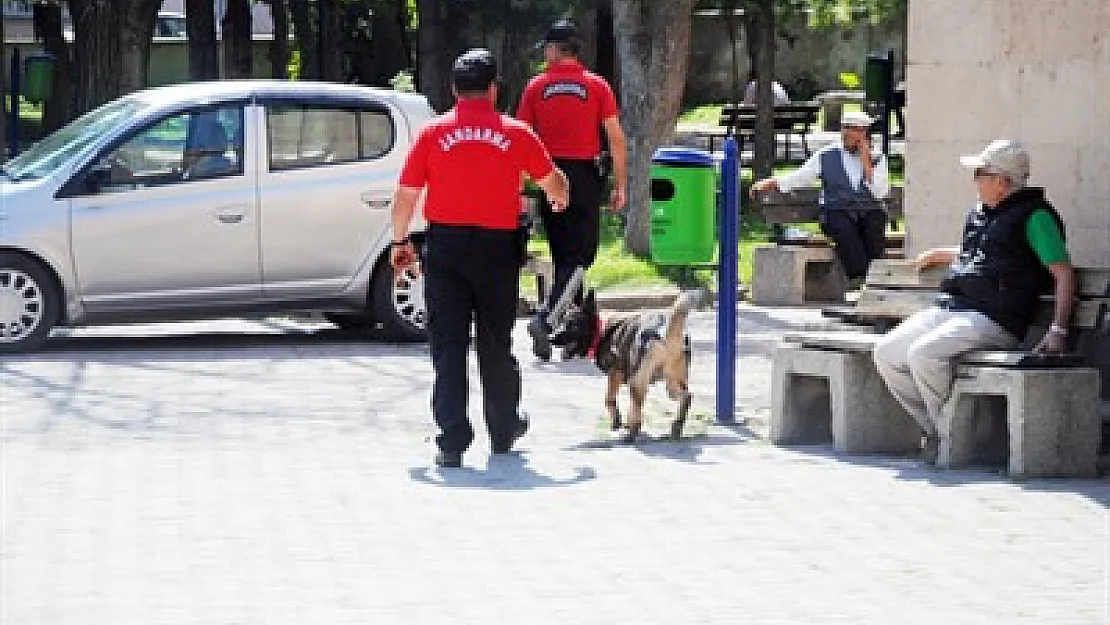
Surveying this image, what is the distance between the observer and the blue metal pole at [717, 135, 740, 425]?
12.0 metres

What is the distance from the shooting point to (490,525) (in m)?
9.12

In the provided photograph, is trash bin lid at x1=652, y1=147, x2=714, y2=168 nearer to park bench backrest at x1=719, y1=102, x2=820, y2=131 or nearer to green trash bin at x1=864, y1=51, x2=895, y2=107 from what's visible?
green trash bin at x1=864, y1=51, x2=895, y2=107

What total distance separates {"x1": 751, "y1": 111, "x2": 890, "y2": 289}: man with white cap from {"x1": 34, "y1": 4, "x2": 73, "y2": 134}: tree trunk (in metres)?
30.0

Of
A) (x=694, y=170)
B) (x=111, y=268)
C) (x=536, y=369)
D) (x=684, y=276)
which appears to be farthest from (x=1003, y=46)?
(x=684, y=276)

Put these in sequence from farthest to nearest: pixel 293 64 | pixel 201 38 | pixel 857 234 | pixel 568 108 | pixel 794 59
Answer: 1. pixel 293 64
2. pixel 794 59
3. pixel 201 38
4. pixel 857 234
5. pixel 568 108

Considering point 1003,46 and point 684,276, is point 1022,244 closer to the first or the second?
point 1003,46

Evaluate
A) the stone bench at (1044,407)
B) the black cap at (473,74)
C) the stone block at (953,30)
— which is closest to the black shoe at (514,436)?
the black cap at (473,74)

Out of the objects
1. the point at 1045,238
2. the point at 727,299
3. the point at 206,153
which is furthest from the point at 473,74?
the point at 206,153

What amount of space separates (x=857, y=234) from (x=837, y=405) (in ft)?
22.4

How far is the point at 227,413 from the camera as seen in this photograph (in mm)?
12523

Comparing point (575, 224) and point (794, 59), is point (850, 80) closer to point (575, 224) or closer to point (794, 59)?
point (794, 59)

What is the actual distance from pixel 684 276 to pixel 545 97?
5776 mm

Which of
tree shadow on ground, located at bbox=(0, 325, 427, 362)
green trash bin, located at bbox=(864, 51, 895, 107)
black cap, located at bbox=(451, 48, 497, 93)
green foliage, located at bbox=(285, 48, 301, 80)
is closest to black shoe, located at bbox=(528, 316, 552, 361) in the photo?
black cap, located at bbox=(451, 48, 497, 93)

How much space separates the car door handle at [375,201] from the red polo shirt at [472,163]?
5068mm
